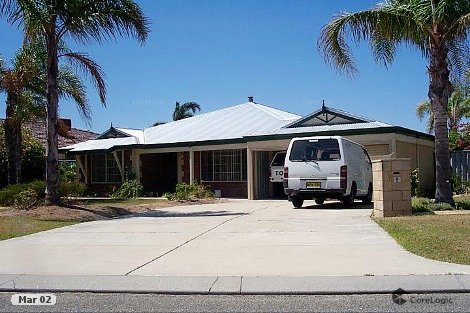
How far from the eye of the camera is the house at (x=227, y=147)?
20.6m

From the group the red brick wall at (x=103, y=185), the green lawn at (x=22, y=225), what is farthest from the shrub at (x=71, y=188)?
the green lawn at (x=22, y=225)

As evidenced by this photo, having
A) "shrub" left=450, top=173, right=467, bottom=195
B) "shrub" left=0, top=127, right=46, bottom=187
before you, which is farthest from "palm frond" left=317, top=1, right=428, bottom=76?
"shrub" left=0, top=127, right=46, bottom=187

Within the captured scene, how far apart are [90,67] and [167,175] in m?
12.0

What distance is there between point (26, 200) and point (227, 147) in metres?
8.77

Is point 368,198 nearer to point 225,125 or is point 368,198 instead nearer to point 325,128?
point 325,128

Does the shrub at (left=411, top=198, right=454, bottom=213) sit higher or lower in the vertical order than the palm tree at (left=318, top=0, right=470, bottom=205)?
lower

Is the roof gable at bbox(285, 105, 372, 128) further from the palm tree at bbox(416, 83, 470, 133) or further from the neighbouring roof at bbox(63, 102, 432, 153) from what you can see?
the palm tree at bbox(416, 83, 470, 133)

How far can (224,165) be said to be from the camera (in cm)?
2562

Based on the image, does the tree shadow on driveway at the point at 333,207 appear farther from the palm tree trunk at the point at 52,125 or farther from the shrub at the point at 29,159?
the shrub at the point at 29,159

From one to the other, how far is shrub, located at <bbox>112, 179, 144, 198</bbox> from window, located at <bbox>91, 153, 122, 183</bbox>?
2.28 meters

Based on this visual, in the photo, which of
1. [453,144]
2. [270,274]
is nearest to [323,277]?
[270,274]

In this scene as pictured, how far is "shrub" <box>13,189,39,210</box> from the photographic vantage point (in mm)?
17078

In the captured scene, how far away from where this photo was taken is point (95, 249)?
384 inches
